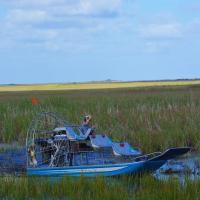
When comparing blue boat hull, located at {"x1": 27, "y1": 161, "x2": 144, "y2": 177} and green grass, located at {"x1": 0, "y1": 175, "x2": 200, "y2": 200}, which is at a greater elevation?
blue boat hull, located at {"x1": 27, "y1": 161, "x2": 144, "y2": 177}

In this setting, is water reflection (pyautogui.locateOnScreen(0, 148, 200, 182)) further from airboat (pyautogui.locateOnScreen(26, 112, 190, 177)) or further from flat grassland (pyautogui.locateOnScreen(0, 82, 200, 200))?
flat grassland (pyautogui.locateOnScreen(0, 82, 200, 200))

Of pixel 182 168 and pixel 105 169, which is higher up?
pixel 105 169

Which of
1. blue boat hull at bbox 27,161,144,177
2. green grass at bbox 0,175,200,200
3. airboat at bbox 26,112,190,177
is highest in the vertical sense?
airboat at bbox 26,112,190,177

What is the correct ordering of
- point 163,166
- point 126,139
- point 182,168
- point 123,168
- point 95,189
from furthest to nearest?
point 126,139, point 163,166, point 182,168, point 123,168, point 95,189

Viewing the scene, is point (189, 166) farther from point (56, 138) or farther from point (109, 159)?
point (56, 138)

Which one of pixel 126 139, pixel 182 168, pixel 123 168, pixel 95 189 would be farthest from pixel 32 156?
pixel 126 139

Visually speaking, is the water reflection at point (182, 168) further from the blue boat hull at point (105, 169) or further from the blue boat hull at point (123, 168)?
the blue boat hull at point (105, 169)

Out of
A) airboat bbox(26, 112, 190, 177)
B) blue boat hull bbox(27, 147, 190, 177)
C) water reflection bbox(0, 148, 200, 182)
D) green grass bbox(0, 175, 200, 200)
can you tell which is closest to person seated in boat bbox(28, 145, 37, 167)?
airboat bbox(26, 112, 190, 177)

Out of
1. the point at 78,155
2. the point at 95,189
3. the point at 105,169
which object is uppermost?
the point at 78,155

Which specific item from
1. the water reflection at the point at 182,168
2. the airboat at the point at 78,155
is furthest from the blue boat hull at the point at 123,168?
the water reflection at the point at 182,168

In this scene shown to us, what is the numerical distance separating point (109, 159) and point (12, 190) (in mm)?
2384

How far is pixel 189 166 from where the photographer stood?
11180 mm

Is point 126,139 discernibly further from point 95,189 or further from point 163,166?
point 95,189

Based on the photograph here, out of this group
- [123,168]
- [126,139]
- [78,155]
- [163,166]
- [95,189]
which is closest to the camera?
[95,189]
